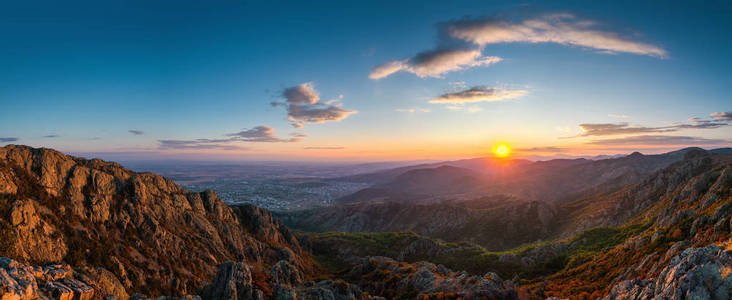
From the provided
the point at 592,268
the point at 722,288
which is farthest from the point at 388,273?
the point at 722,288

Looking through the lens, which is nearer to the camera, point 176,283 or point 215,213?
point 176,283

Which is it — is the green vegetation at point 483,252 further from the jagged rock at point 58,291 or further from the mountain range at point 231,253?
the jagged rock at point 58,291

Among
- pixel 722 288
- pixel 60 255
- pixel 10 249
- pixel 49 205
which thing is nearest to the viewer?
pixel 722 288

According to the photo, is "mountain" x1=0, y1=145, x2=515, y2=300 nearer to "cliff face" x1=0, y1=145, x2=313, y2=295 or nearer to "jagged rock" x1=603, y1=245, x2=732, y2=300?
"cliff face" x1=0, y1=145, x2=313, y2=295

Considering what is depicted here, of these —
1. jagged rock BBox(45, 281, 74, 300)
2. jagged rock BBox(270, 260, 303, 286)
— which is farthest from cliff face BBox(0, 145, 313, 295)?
jagged rock BBox(45, 281, 74, 300)

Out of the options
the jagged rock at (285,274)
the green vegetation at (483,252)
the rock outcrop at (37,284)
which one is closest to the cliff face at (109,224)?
the jagged rock at (285,274)

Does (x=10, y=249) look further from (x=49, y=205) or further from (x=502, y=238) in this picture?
(x=502, y=238)
